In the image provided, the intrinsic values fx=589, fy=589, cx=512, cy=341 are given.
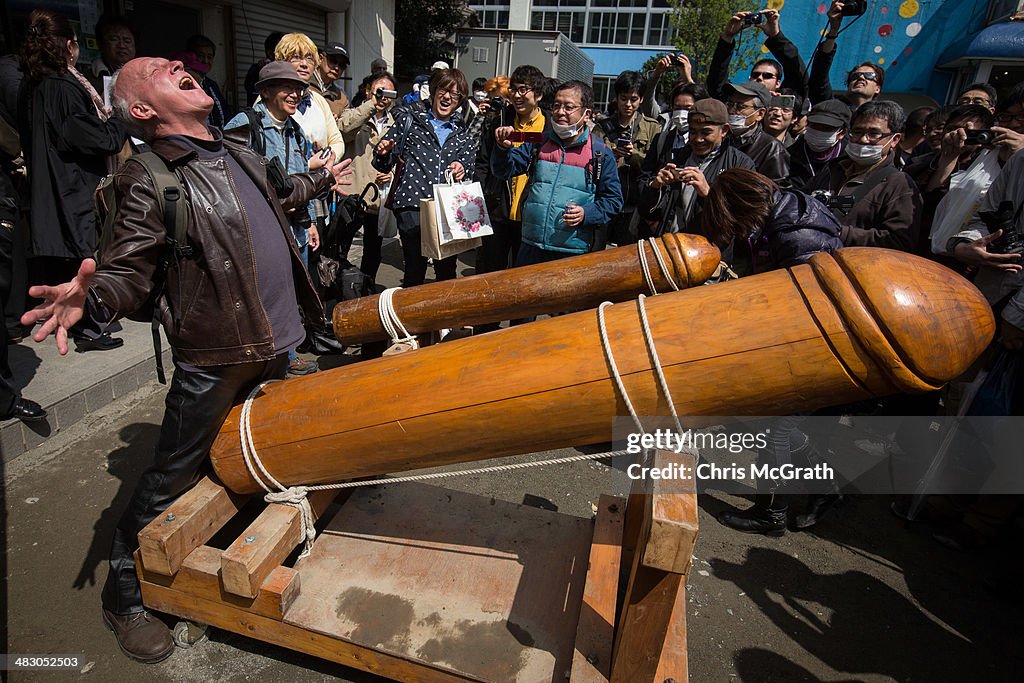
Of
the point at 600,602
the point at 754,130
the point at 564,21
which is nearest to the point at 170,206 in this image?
the point at 600,602

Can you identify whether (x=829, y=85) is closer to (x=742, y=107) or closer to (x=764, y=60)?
(x=764, y=60)

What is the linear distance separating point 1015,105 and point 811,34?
21.7 m

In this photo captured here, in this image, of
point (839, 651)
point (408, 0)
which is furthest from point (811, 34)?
point (839, 651)

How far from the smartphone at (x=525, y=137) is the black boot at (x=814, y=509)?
282cm

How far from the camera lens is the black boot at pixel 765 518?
2.88 m

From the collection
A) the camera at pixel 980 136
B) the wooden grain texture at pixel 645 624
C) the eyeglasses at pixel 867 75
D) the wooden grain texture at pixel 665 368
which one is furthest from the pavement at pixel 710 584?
the eyeglasses at pixel 867 75

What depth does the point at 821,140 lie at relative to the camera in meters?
4.07

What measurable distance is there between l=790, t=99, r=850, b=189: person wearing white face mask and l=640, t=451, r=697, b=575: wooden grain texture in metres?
3.04

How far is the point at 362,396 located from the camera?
1750 mm

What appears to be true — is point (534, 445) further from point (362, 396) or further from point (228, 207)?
point (228, 207)

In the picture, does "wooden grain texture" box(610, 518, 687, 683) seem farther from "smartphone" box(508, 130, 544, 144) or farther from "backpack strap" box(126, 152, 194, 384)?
"smartphone" box(508, 130, 544, 144)

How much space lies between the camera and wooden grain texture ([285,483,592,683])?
5.92ft

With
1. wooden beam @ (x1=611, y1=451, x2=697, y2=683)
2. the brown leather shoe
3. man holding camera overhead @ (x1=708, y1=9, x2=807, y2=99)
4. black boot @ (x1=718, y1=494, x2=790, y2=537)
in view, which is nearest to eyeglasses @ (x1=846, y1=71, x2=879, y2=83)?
man holding camera overhead @ (x1=708, y1=9, x2=807, y2=99)

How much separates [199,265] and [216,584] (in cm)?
103
